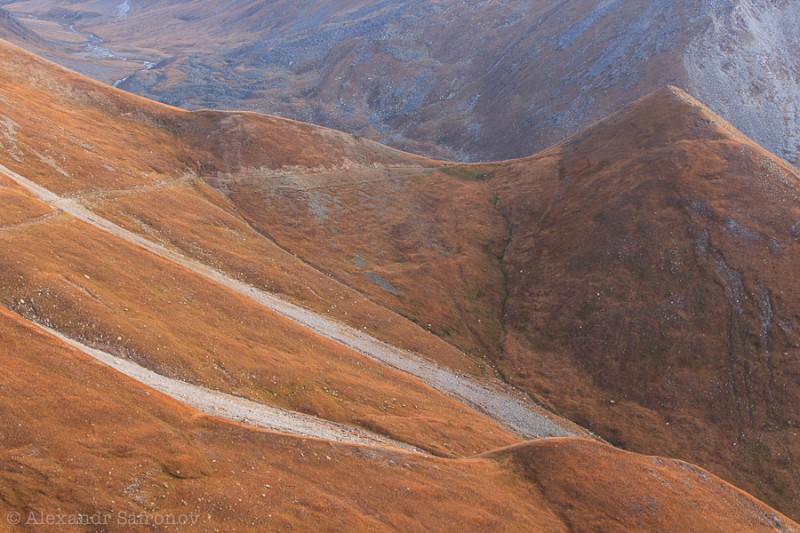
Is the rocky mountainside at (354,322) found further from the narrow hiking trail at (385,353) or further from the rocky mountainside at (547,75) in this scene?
the rocky mountainside at (547,75)

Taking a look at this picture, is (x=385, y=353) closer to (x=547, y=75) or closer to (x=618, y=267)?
(x=618, y=267)

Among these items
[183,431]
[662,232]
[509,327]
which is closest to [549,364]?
[509,327]

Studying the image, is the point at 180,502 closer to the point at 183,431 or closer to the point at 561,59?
the point at 183,431

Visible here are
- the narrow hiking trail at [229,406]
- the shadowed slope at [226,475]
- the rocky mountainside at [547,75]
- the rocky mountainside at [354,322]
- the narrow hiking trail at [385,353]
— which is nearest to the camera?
the shadowed slope at [226,475]

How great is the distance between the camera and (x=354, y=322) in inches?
2424

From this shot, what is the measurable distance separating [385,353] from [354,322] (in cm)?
590

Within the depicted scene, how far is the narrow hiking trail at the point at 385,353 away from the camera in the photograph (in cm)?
5438

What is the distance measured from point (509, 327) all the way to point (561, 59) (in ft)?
380

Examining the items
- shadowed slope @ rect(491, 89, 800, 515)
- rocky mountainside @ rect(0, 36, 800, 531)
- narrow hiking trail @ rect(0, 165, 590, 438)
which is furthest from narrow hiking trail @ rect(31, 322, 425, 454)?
shadowed slope @ rect(491, 89, 800, 515)

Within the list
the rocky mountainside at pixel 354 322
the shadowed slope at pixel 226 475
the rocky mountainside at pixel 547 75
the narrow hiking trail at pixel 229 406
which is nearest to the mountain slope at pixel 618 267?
the rocky mountainside at pixel 354 322

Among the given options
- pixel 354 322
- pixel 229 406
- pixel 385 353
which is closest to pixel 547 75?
pixel 354 322

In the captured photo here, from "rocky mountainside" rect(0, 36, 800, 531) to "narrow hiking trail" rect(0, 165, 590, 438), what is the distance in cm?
42

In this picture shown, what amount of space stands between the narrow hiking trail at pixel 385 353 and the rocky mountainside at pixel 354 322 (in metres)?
0.42

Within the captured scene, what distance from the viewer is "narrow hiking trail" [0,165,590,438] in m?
54.4
